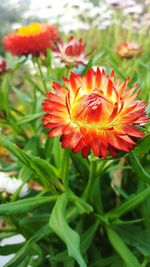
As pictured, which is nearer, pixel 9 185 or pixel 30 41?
pixel 9 185

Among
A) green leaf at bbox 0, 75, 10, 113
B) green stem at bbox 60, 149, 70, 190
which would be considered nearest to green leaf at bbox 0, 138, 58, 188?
green stem at bbox 60, 149, 70, 190

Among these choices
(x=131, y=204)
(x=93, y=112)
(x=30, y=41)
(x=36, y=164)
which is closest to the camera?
(x=93, y=112)

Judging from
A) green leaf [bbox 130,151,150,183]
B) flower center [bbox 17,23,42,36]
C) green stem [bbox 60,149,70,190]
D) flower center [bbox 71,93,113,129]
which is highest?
flower center [bbox 17,23,42,36]

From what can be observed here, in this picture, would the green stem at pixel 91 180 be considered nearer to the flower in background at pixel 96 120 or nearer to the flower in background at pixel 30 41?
the flower in background at pixel 96 120

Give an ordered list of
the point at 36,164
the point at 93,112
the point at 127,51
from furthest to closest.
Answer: the point at 127,51
the point at 36,164
the point at 93,112

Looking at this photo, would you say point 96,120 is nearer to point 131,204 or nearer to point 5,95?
point 131,204

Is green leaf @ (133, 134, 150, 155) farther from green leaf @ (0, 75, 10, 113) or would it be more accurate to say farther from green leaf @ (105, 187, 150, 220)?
green leaf @ (0, 75, 10, 113)

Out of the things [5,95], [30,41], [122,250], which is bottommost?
[122,250]

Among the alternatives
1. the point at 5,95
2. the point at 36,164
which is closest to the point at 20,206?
the point at 36,164
